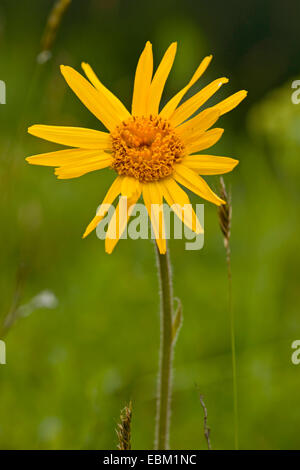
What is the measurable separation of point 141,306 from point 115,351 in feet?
1.20

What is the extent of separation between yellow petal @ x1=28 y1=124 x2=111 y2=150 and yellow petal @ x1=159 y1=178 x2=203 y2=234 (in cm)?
24

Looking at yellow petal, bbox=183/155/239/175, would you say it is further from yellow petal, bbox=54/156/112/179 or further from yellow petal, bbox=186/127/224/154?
yellow petal, bbox=54/156/112/179

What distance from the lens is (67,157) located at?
181 cm

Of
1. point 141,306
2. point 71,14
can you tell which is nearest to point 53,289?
point 141,306

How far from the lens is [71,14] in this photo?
18.5 feet

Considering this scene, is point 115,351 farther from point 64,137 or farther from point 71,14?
point 71,14

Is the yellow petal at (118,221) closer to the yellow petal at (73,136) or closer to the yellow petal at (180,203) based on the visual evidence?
the yellow petal at (180,203)

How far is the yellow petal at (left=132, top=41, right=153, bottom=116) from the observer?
1.84 m

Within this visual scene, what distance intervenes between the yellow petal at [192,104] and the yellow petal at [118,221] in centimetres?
38

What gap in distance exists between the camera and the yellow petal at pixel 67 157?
1735 millimetres

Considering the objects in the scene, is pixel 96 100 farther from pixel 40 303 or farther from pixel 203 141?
pixel 40 303
